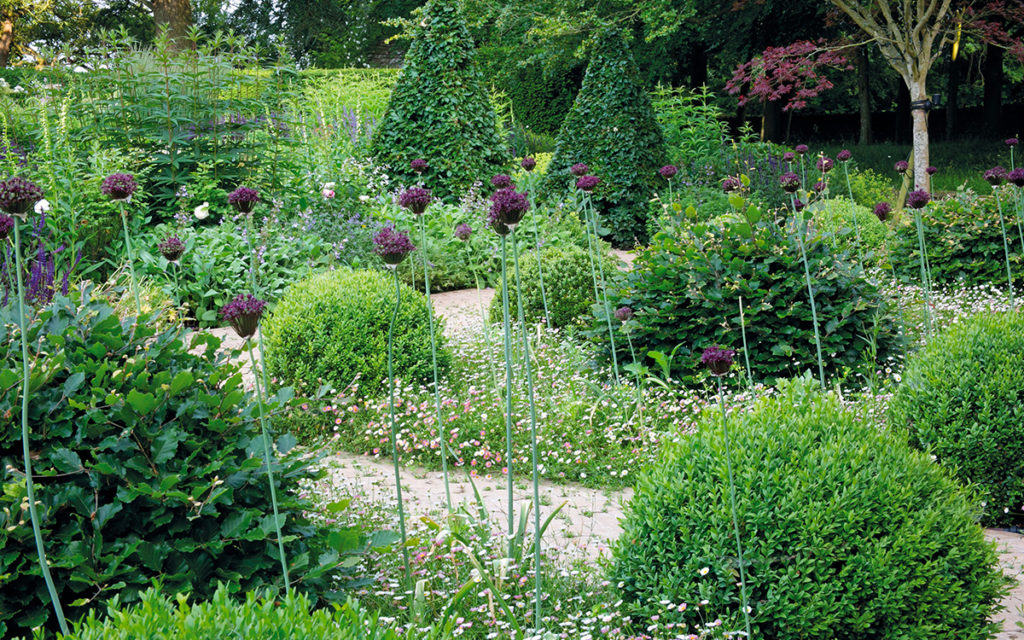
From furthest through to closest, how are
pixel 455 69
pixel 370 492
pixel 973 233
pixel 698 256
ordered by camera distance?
pixel 455 69, pixel 973 233, pixel 698 256, pixel 370 492

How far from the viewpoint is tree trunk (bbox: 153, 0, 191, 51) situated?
55.9ft

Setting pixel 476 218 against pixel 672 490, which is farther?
pixel 476 218

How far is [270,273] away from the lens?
7316 millimetres

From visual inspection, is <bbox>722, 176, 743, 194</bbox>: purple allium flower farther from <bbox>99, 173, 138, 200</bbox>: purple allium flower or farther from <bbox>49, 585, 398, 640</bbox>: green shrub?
<bbox>49, 585, 398, 640</bbox>: green shrub

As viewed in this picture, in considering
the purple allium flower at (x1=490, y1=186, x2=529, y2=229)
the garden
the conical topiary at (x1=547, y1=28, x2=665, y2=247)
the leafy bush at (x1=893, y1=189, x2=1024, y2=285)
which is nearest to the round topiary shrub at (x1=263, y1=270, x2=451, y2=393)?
the garden

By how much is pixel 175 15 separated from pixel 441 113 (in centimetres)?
1047

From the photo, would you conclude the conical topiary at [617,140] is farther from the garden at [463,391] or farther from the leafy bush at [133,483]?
the leafy bush at [133,483]

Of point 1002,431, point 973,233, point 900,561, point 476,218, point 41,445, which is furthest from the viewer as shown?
point 476,218

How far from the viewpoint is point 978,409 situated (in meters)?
3.55

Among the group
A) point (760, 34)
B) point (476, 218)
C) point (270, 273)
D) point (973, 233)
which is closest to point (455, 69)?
point (476, 218)

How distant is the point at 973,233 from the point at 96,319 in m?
6.98

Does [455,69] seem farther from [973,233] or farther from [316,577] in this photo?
[316,577]

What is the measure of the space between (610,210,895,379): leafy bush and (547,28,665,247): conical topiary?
16.8 ft

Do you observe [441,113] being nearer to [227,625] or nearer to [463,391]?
[463,391]
